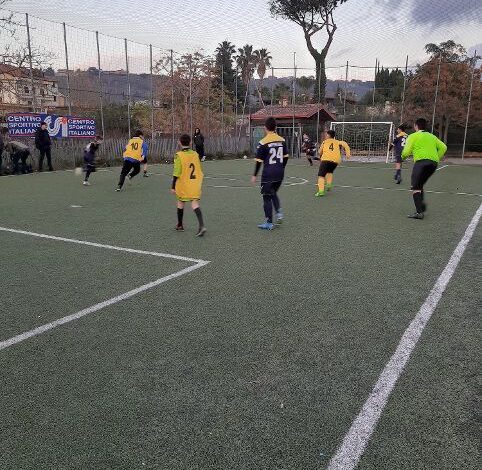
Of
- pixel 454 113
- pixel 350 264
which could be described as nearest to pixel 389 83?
pixel 454 113

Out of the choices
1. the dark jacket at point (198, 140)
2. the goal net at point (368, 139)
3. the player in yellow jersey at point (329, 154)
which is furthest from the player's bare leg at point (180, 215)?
the goal net at point (368, 139)

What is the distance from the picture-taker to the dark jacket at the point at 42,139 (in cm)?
1745

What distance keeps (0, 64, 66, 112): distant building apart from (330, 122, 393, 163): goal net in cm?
1728

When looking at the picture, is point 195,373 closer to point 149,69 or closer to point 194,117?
point 149,69

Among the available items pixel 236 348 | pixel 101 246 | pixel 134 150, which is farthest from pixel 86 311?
pixel 134 150

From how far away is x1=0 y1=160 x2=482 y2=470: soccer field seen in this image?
253 cm

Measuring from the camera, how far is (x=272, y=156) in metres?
8.05

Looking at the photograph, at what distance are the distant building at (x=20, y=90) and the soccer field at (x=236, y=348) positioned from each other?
13.0 m

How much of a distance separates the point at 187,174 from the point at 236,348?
438 cm

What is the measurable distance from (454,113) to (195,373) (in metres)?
33.1

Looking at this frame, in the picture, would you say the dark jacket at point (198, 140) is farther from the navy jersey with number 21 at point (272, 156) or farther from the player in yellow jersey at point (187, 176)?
the player in yellow jersey at point (187, 176)

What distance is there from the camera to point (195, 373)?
10.8ft

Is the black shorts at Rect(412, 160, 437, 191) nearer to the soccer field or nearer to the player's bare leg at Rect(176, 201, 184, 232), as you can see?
the soccer field

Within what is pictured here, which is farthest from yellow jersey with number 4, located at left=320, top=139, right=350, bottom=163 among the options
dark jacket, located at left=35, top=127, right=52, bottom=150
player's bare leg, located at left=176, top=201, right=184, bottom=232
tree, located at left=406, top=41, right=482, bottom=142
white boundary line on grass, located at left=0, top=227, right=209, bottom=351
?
tree, located at left=406, top=41, right=482, bottom=142
